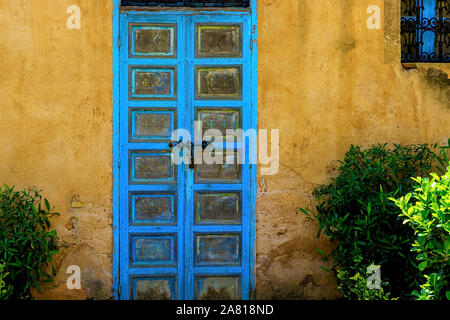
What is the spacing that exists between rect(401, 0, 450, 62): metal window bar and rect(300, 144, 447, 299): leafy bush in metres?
0.79

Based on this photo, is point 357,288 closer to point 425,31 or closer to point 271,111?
point 271,111

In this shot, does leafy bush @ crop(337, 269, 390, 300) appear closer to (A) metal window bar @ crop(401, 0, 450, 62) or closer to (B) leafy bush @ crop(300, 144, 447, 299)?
(B) leafy bush @ crop(300, 144, 447, 299)

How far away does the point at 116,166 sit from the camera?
4.05 m

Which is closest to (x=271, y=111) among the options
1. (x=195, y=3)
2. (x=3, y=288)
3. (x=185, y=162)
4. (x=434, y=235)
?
(x=185, y=162)

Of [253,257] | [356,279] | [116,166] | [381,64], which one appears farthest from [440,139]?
[116,166]

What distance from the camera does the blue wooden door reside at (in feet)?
13.4

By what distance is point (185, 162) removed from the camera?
4.10m

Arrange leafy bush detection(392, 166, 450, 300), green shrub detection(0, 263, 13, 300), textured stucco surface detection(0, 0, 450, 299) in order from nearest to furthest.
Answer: leafy bush detection(392, 166, 450, 300) → green shrub detection(0, 263, 13, 300) → textured stucco surface detection(0, 0, 450, 299)

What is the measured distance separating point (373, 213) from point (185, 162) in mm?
1463

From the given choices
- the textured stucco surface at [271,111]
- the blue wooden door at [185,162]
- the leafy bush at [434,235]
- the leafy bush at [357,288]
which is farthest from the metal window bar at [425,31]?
the leafy bush at [357,288]

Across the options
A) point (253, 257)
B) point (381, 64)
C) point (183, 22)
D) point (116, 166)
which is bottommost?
point (253, 257)

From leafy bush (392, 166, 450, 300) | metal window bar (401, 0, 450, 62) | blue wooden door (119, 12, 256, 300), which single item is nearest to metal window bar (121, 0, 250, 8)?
blue wooden door (119, 12, 256, 300)
